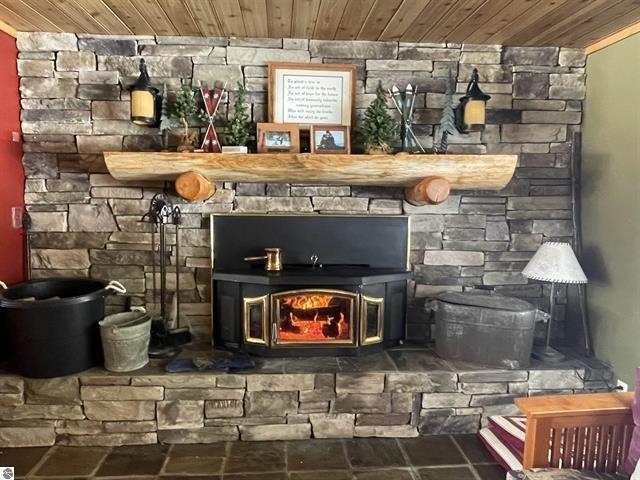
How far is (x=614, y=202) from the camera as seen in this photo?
2693mm

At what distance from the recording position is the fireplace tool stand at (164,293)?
2711 millimetres

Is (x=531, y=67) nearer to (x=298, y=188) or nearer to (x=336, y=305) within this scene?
(x=298, y=188)

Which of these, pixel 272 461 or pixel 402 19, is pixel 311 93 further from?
pixel 272 461

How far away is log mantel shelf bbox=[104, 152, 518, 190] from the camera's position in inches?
101

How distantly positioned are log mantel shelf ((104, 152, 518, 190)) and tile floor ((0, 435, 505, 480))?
1.49 meters

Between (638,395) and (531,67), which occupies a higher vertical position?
(531,67)

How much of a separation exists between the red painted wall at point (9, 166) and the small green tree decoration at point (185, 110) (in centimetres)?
92

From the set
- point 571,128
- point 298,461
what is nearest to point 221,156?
point 298,461

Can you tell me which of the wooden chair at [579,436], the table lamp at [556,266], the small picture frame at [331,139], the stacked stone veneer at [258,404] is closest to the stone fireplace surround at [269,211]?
the stacked stone veneer at [258,404]

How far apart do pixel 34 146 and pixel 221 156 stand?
1230mm

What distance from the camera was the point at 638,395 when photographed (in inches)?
65.7

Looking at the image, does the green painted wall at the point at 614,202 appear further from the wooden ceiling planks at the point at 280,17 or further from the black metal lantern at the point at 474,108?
the wooden ceiling planks at the point at 280,17

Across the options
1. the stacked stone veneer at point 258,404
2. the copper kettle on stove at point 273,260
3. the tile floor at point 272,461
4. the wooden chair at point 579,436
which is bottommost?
the tile floor at point 272,461

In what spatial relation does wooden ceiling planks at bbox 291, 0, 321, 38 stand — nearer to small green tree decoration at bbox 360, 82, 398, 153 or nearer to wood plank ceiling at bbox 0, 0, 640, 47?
wood plank ceiling at bbox 0, 0, 640, 47
